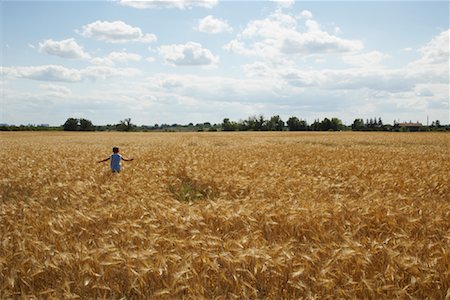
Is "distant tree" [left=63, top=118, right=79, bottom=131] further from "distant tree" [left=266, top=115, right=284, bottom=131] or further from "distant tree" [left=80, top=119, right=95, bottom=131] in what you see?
"distant tree" [left=266, top=115, right=284, bottom=131]

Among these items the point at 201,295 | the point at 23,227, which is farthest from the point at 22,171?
the point at 201,295

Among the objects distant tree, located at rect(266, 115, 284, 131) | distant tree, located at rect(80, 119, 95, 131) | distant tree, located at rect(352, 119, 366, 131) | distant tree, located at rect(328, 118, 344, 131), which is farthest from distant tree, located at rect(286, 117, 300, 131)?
distant tree, located at rect(80, 119, 95, 131)

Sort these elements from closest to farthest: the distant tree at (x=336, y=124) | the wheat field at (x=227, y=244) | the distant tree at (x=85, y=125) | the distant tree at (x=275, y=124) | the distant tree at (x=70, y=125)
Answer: the wheat field at (x=227, y=244) → the distant tree at (x=70, y=125) → the distant tree at (x=85, y=125) → the distant tree at (x=336, y=124) → the distant tree at (x=275, y=124)

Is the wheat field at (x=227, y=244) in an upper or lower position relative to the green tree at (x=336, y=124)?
lower

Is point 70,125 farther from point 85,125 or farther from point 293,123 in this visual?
point 293,123

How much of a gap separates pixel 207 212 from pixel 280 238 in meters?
1.46

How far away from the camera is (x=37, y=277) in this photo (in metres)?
3.81

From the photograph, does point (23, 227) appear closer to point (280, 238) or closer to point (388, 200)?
point (280, 238)

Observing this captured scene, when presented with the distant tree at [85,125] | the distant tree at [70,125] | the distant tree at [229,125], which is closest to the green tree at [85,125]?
the distant tree at [85,125]

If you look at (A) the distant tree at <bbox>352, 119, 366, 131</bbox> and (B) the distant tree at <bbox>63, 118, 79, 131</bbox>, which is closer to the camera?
(B) the distant tree at <bbox>63, 118, 79, 131</bbox>

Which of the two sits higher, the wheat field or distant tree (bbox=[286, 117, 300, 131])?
distant tree (bbox=[286, 117, 300, 131])

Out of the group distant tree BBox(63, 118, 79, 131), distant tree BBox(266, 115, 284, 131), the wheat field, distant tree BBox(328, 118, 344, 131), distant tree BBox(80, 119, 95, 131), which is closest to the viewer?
the wheat field

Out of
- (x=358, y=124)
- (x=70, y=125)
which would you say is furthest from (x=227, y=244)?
(x=358, y=124)

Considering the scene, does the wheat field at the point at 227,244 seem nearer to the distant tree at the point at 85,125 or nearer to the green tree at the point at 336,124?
the distant tree at the point at 85,125
